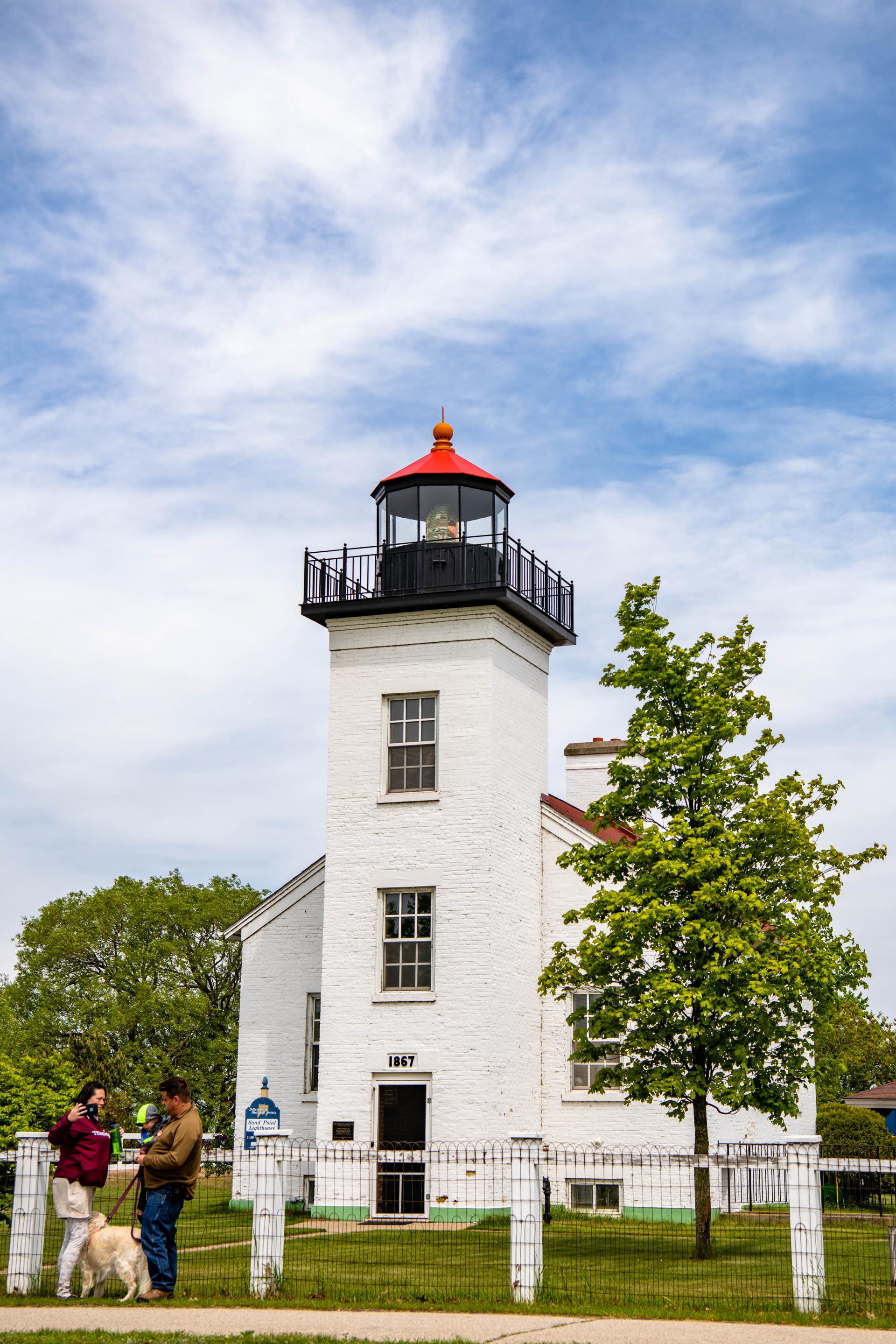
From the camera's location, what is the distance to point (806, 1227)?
12523 millimetres

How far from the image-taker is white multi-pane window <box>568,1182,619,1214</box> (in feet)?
81.0

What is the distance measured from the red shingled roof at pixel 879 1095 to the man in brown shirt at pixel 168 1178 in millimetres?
26578

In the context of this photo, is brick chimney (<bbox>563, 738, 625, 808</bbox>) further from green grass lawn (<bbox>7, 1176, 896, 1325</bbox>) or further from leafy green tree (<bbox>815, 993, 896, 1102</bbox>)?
leafy green tree (<bbox>815, 993, 896, 1102</bbox>)

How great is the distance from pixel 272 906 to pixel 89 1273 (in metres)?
14.9

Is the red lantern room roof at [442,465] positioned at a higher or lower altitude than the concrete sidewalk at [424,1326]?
higher

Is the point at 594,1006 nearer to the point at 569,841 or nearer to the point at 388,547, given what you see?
the point at 569,841

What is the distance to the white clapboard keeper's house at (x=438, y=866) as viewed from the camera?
2392 cm

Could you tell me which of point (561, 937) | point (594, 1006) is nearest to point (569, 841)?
point (561, 937)

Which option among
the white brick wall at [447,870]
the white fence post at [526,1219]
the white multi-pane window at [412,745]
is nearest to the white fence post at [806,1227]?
the white fence post at [526,1219]

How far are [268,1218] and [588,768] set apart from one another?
20.6 m

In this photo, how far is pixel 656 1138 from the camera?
24.4 metres

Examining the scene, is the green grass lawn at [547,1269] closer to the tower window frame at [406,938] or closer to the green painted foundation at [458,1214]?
the green painted foundation at [458,1214]

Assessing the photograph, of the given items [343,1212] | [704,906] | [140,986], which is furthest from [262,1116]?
[140,986]

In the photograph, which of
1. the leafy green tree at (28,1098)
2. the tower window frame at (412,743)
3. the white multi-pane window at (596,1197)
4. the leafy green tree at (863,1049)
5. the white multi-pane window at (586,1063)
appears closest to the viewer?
A: the white multi-pane window at (596,1197)
